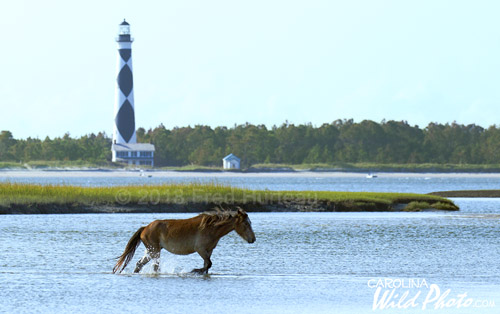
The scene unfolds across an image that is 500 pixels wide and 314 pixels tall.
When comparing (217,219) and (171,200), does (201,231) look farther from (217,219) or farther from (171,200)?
(171,200)

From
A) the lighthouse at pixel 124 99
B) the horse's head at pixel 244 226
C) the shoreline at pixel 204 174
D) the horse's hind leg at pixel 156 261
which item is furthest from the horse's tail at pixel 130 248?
the lighthouse at pixel 124 99

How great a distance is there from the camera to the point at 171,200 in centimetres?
4478

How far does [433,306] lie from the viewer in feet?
54.9

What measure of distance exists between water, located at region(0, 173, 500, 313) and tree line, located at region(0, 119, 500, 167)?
127m

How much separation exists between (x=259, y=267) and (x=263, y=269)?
416 millimetres

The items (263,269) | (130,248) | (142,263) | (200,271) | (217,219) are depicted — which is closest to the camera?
(217,219)

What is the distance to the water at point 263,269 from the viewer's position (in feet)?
56.1

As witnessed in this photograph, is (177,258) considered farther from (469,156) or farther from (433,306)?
(469,156)

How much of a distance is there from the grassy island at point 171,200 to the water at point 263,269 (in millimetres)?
5844

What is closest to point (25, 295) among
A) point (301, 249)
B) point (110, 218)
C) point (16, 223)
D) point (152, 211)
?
point (301, 249)

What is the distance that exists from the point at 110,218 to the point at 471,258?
19963 mm

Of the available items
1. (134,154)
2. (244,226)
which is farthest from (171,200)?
(134,154)

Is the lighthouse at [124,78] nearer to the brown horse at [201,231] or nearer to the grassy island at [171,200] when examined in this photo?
the grassy island at [171,200]

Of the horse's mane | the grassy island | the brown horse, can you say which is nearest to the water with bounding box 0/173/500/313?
the brown horse
